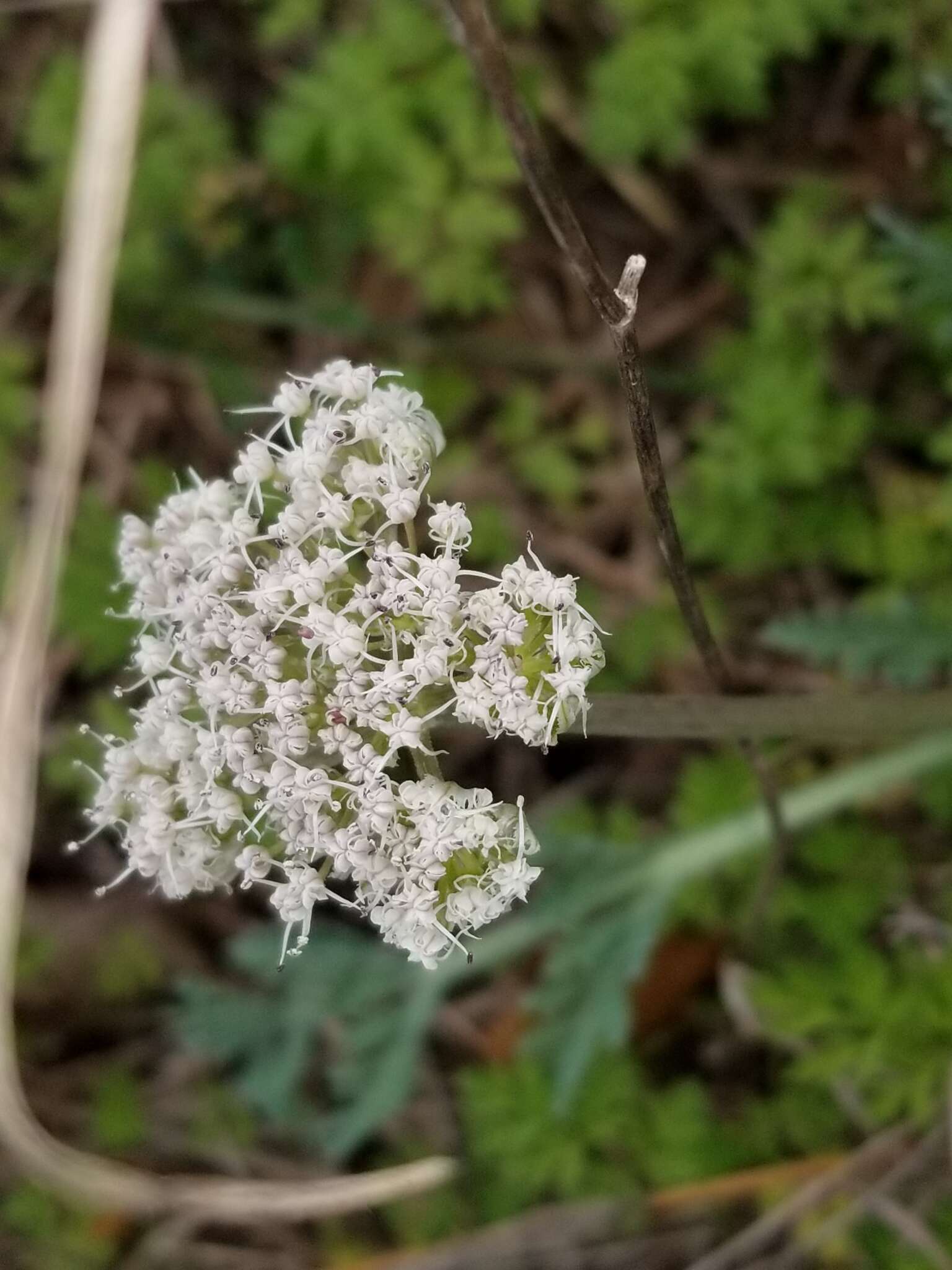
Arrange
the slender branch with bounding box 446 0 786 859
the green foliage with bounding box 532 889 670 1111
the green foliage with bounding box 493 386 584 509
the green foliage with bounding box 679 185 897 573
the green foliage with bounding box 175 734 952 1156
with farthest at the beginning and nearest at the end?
the green foliage with bounding box 493 386 584 509
the green foliage with bounding box 679 185 897 573
the green foliage with bounding box 175 734 952 1156
the green foliage with bounding box 532 889 670 1111
the slender branch with bounding box 446 0 786 859

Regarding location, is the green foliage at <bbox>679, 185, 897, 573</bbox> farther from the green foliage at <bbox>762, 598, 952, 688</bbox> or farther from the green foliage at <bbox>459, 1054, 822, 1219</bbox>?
the green foliage at <bbox>459, 1054, 822, 1219</bbox>

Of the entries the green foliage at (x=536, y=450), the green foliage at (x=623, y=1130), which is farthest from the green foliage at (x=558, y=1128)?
the green foliage at (x=536, y=450)

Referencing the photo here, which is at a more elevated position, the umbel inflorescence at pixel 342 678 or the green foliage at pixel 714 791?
the green foliage at pixel 714 791

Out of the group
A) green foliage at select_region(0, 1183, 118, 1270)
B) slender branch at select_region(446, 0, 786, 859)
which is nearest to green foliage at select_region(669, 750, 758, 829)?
slender branch at select_region(446, 0, 786, 859)

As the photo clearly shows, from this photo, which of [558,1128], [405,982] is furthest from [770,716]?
[405,982]

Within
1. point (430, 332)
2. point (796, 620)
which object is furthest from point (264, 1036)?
point (430, 332)

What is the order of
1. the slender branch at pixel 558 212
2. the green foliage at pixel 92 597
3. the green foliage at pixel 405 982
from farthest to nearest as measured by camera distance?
the green foliage at pixel 92 597, the green foliage at pixel 405 982, the slender branch at pixel 558 212

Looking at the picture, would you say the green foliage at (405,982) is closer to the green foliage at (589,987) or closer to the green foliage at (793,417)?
the green foliage at (589,987)

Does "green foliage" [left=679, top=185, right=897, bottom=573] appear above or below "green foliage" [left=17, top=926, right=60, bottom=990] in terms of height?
above
